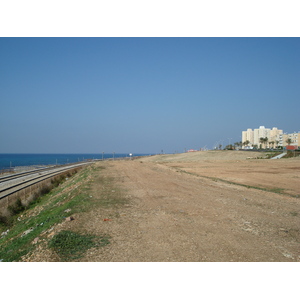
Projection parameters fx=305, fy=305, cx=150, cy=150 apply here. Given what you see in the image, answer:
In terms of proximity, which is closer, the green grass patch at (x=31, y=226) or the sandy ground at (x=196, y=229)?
the sandy ground at (x=196, y=229)

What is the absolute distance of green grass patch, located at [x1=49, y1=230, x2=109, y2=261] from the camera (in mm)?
6293

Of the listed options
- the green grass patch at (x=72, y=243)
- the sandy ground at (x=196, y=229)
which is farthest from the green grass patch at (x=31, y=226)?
Answer: the sandy ground at (x=196, y=229)

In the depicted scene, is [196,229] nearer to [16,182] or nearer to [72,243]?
[72,243]

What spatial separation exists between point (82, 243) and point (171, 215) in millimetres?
3838

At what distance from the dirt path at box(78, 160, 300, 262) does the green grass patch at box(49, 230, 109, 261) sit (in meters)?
0.26

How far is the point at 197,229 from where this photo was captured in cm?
828

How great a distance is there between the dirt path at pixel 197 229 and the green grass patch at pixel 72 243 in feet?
0.84

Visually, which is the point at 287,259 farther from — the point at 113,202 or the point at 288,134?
the point at 288,134

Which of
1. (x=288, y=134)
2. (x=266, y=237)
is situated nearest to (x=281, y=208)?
(x=266, y=237)

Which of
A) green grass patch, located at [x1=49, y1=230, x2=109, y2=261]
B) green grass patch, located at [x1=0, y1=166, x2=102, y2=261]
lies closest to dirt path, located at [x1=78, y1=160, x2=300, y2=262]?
green grass patch, located at [x1=49, y1=230, x2=109, y2=261]

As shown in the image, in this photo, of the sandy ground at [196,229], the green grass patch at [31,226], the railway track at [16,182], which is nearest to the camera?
the sandy ground at [196,229]

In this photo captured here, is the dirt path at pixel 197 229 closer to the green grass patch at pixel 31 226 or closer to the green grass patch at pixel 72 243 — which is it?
the green grass patch at pixel 72 243

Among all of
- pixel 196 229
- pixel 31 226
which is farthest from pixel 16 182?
pixel 196 229

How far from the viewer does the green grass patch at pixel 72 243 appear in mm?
6293
